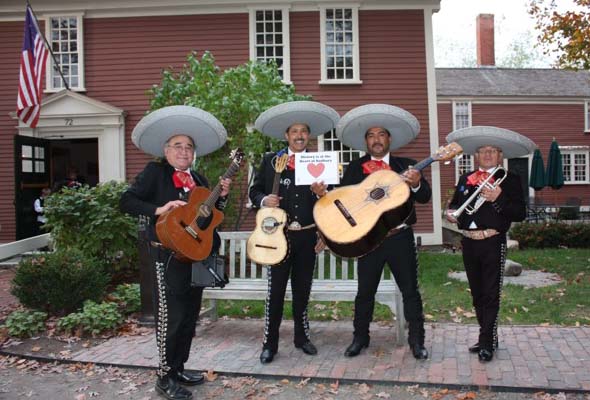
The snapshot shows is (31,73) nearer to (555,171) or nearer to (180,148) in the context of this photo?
(180,148)

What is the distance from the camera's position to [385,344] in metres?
5.48

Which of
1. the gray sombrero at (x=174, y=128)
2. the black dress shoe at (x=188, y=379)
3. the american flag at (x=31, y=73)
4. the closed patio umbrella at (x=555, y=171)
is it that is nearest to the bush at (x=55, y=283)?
the black dress shoe at (x=188, y=379)

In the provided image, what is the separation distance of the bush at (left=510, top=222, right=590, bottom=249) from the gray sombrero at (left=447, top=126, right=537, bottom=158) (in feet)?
30.0

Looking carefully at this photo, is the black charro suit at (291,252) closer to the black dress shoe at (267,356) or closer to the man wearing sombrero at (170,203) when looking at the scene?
the black dress shoe at (267,356)

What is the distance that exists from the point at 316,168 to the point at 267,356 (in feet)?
5.75

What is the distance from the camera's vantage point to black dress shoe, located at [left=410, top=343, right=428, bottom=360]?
4.95 m

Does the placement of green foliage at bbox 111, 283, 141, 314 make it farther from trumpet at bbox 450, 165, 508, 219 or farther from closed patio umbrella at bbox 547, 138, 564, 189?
closed patio umbrella at bbox 547, 138, 564, 189

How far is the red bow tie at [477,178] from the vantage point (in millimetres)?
4867

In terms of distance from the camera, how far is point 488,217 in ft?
15.7

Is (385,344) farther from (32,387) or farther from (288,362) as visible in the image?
(32,387)

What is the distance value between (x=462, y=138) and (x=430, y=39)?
9.86 metres

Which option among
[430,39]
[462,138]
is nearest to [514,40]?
[430,39]

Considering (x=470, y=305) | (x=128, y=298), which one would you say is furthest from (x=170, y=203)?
(x=470, y=305)

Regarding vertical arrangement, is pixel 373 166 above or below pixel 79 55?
below
